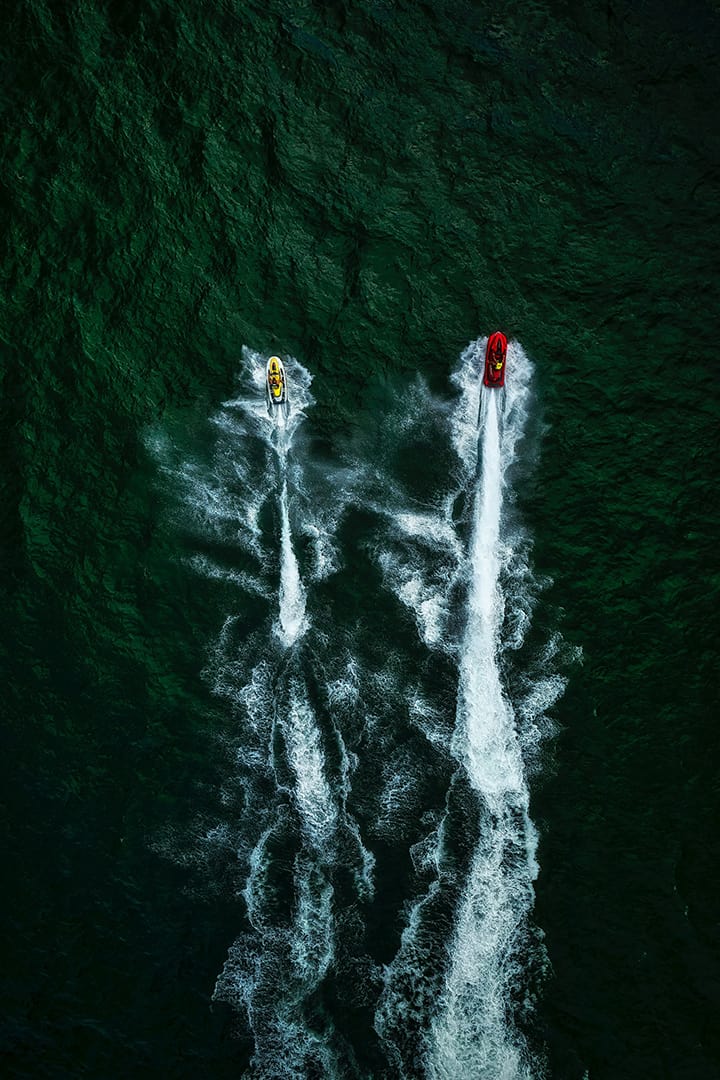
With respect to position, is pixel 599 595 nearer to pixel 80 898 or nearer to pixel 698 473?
pixel 698 473

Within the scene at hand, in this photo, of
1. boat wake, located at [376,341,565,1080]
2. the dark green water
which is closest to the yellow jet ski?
the dark green water

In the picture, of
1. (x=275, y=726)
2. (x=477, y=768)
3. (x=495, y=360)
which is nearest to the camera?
(x=477, y=768)

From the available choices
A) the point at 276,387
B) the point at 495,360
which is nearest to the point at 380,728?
the point at 276,387

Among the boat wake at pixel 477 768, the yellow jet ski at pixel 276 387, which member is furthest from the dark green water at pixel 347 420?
the yellow jet ski at pixel 276 387

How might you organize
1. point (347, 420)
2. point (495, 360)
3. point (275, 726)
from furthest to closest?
1. point (347, 420)
2. point (495, 360)
3. point (275, 726)

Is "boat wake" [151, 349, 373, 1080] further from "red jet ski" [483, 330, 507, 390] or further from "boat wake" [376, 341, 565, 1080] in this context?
"red jet ski" [483, 330, 507, 390]

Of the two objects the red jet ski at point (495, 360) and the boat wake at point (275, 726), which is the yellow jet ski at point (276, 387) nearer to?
the boat wake at point (275, 726)

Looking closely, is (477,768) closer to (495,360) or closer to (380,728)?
(380,728)
